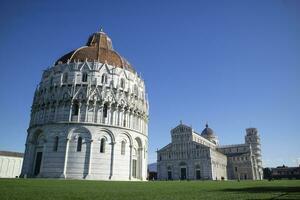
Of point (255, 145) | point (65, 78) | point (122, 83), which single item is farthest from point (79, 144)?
point (255, 145)

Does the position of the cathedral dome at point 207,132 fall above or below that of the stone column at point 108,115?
above

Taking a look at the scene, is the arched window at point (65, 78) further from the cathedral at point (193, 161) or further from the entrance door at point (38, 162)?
the cathedral at point (193, 161)

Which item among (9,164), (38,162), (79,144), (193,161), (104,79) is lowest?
(38,162)

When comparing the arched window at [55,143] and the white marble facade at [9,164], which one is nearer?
the arched window at [55,143]

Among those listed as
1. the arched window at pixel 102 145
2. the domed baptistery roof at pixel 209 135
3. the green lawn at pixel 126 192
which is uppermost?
the domed baptistery roof at pixel 209 135

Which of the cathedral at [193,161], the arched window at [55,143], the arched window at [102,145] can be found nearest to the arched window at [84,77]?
the arched window at [55,143]

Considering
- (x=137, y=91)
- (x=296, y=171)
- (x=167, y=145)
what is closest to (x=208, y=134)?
(x=167, y=145)

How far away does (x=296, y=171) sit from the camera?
365ft

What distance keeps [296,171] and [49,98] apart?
11361 cm

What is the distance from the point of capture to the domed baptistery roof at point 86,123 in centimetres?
3394

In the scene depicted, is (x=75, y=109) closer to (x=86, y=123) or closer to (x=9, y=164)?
(x=86, y=123)

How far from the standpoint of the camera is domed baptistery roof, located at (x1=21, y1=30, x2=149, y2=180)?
111 feet

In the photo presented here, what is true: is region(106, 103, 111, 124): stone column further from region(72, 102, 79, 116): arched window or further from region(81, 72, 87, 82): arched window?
region(81, 72, 87, 82): arched window

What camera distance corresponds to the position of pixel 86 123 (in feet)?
115
